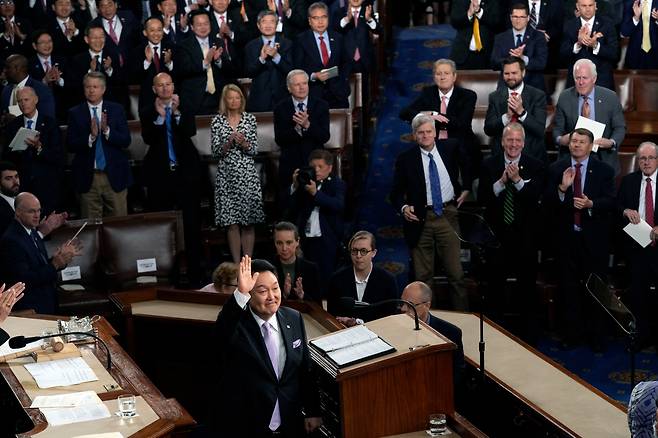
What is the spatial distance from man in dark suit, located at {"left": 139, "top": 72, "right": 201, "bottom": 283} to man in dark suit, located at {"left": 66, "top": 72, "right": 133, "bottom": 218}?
220 millimetres

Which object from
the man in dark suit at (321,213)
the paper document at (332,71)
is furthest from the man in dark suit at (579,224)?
the paper document at (332,71)

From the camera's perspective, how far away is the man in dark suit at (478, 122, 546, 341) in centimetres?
862

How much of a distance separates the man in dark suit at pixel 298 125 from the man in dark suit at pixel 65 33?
8.42 ft

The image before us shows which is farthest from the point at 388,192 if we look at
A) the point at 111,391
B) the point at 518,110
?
the point at 111,391

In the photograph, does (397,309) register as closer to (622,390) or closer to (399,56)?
(622,390)

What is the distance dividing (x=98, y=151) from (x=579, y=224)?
3595 millimetres

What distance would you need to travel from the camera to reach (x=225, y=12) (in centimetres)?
1100

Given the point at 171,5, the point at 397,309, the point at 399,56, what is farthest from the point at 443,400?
the point at 399,56

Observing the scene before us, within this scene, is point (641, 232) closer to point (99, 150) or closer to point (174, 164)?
point (174, 164)

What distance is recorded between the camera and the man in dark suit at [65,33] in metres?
11.1

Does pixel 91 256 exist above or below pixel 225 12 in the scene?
below

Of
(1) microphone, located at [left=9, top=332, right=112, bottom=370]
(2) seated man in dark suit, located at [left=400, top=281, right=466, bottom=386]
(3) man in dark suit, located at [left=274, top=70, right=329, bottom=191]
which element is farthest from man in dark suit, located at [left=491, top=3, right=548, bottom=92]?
(1) microphone, located at [left=9, top=332, right=112, bottom=370]

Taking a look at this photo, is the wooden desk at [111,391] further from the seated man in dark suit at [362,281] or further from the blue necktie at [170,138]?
the blue necktie at [170,138]

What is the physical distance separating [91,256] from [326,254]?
5.48ft
